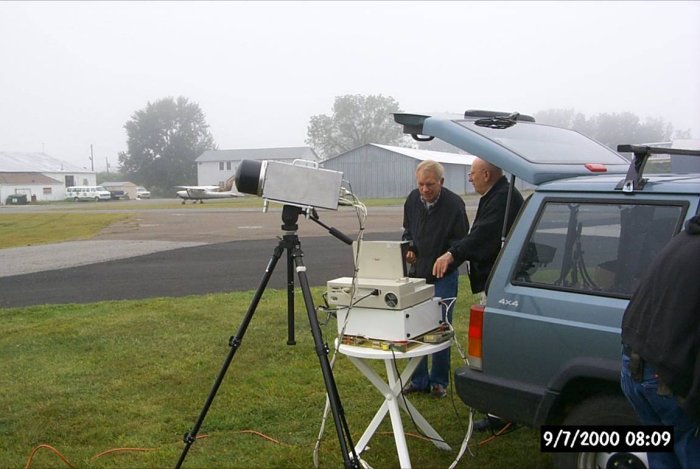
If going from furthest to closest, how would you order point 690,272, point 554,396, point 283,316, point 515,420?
point 283,316
point 515,420
point 554,396
point 690,272

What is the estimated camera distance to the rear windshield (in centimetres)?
382

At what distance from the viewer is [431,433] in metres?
4.38

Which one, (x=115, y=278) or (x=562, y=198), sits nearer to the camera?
(x=562, y=198)

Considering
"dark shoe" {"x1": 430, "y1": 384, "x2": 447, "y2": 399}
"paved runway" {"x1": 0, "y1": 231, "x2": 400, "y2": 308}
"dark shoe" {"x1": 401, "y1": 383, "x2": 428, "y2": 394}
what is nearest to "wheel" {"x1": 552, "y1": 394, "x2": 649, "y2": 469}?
"dark shoe" {"x1": 430, "y1": 384, "x2": 447, "y2": 399}

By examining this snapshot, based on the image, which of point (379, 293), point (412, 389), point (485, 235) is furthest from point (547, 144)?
point (412, 389)

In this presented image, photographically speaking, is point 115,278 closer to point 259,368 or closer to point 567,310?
point 259,368

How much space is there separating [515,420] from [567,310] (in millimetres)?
673

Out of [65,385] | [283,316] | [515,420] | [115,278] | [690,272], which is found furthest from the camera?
[115,278]

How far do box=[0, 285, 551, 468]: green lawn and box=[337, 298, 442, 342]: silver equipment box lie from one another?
1.02m

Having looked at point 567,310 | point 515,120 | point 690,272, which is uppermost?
point 515,120

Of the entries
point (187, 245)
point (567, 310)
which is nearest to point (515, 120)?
point (567, 310)

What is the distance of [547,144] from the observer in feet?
13.5

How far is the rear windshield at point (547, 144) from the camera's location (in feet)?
12.5

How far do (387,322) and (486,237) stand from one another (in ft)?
3.80
